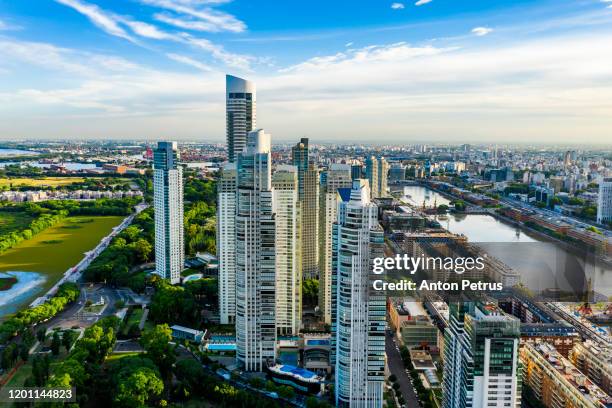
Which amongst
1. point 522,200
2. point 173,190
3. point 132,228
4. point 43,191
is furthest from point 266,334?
point 43,191

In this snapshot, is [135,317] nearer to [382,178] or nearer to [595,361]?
[595,361]

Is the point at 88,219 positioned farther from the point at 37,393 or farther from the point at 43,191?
the point at 37,393

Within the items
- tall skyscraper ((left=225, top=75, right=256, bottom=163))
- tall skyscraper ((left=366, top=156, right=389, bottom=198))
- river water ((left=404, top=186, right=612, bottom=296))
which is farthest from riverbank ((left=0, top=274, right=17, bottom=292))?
tall skyscraper ((left=366, top=156, right=389, bottom=198))

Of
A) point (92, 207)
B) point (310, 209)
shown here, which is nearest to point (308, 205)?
point (310, 209)

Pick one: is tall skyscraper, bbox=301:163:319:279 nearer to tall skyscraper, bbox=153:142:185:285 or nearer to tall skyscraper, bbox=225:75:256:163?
tall skyscraper, bbox=225:75:256:163

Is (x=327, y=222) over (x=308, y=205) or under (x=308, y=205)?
under

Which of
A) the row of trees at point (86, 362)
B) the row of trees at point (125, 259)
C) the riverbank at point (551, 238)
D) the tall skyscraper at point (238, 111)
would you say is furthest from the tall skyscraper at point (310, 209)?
the riverbank at point (551, 238)

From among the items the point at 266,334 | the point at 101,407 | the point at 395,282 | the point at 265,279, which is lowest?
the point at 101,407

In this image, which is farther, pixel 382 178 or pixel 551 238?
pixel 382 178
